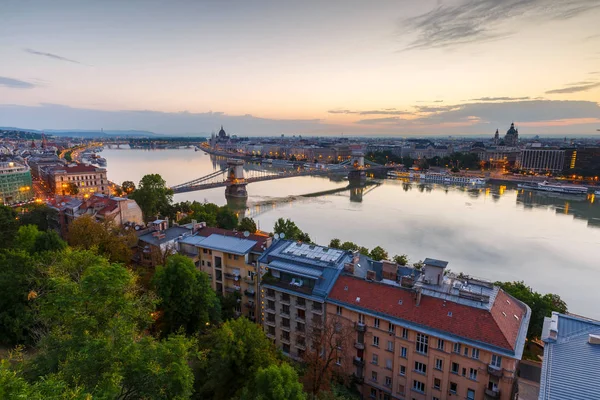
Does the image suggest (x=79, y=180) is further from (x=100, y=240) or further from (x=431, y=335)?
(x=431, y=335)

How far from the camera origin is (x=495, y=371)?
866 cm

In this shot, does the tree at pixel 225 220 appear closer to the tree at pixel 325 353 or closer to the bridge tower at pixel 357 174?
the tree at pixel 325 353

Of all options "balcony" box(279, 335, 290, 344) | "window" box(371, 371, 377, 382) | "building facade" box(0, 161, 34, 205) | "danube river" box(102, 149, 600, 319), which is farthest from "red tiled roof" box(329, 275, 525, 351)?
"building facade" box(0, 161, 34, 205)

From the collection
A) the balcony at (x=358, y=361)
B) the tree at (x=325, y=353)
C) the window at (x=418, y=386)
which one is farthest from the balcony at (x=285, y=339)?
the window at (x=418, y=386)

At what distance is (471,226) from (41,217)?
33289 mm

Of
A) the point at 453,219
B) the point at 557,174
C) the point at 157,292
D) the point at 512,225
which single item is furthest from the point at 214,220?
the point at 557,174

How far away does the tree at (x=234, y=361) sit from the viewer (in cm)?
822

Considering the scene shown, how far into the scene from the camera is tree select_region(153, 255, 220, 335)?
37.8ft

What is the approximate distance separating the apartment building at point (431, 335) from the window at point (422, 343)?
3 cm

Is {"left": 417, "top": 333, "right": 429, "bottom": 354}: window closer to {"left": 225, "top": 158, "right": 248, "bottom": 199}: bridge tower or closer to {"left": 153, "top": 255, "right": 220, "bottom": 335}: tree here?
{"left": 153, "top": 255, "right": 220, "bottom": 335}: tree

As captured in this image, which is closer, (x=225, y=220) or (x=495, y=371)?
(x=495, y=371)

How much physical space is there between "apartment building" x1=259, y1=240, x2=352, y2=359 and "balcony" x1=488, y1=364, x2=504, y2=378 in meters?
4.91

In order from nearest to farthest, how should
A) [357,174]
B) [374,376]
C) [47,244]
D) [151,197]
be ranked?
1. [374,376]
2. [47,244]
3. [151,197]
4. [357,174]

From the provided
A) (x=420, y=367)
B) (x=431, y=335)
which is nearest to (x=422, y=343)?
(x=431, y=335)
